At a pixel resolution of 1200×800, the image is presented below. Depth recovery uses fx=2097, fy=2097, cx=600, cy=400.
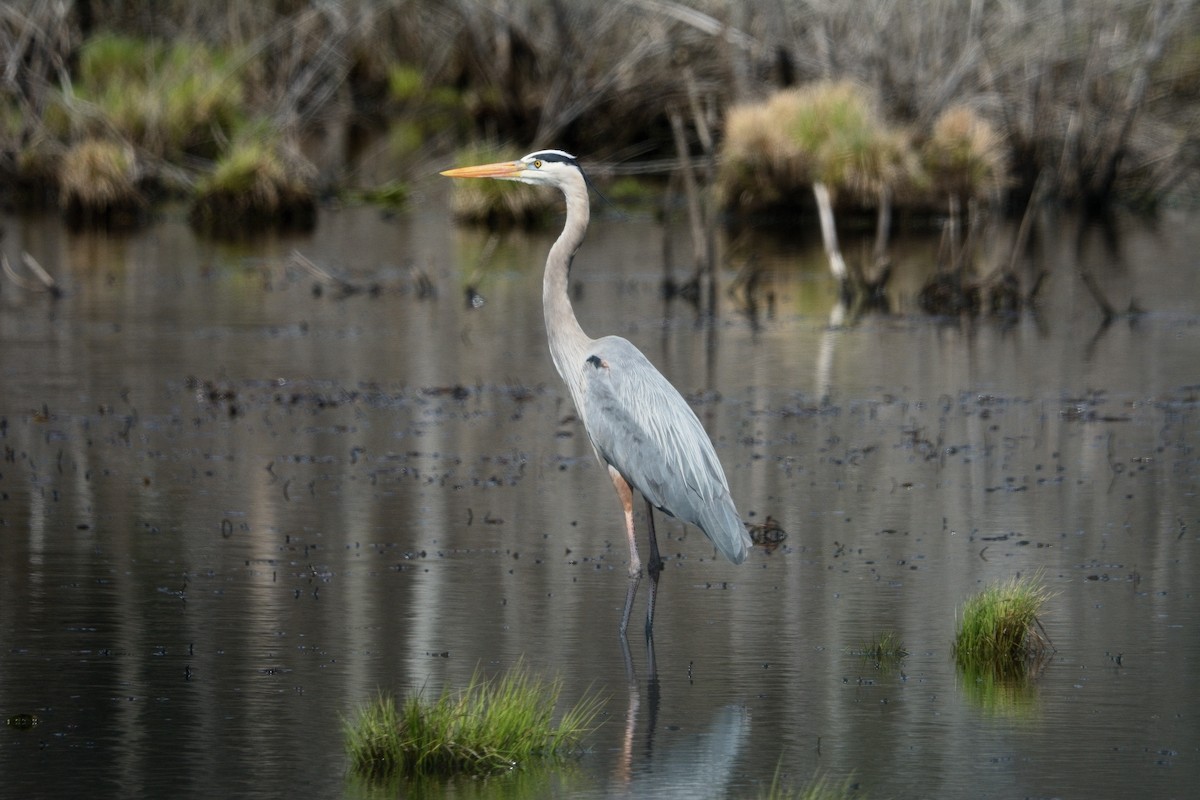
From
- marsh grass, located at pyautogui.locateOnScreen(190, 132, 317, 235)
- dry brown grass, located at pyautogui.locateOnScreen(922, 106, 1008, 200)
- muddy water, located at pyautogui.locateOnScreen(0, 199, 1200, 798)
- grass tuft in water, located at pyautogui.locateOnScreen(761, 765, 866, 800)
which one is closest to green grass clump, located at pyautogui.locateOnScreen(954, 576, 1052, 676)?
muddy water, located at pyautogui.locateOnScreen(0, 199, 1200, 798)

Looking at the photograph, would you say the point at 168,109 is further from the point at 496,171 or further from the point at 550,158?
the point at 550,158

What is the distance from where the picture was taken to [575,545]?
32.9 ft

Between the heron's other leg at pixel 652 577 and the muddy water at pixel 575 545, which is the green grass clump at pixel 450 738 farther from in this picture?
the heron's other leg at pixel 652 577

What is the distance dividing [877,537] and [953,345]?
773 cm

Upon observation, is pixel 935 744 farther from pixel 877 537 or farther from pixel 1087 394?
pixel 1087 394

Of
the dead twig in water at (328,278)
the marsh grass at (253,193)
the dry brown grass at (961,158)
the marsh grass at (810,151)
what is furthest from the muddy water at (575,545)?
the dry brown grass at (961,158)

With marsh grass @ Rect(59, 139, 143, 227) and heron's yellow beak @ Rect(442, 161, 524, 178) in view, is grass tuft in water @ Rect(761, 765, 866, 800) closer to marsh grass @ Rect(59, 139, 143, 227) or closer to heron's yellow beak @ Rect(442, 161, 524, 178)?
heron's yellow beak @ Rect(442, 161, 524, 178)

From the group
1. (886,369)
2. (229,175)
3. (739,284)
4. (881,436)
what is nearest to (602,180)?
(229,175)

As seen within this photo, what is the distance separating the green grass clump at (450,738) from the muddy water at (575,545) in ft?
0.43

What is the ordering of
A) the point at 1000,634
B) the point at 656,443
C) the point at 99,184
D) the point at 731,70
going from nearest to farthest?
the point at 1000,634 → the point at 656,443 → the point at 99,184 → the point at 731,70

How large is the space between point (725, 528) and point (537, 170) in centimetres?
221

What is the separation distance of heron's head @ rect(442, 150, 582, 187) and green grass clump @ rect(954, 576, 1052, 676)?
288 centimetres

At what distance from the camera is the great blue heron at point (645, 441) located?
327 inches

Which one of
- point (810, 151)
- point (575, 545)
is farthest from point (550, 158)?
point (810, 151)
